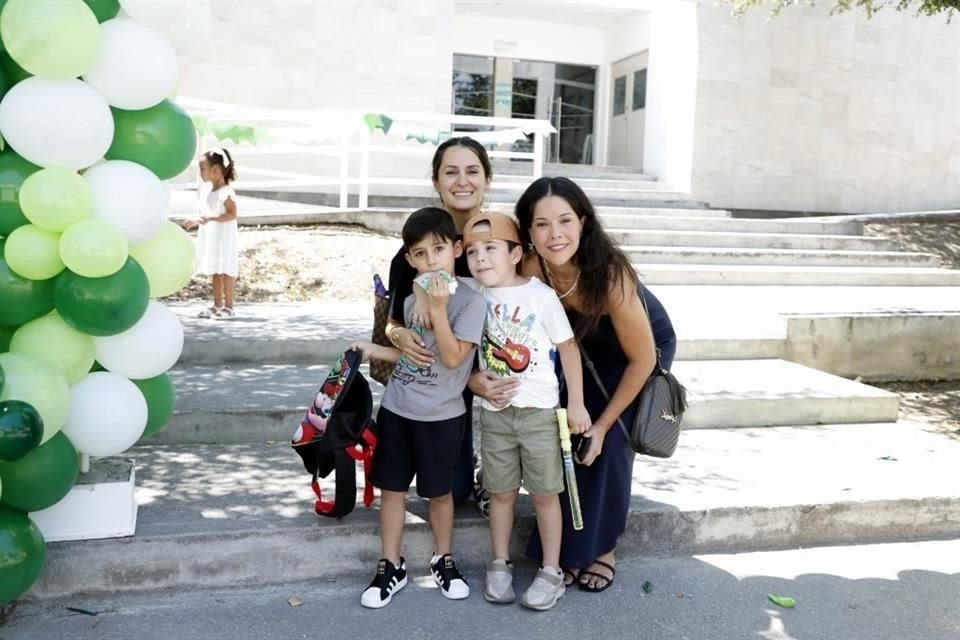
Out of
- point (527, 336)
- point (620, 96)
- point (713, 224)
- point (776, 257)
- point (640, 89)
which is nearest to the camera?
point (527, 336)

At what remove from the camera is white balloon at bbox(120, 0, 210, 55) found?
9.20 feet

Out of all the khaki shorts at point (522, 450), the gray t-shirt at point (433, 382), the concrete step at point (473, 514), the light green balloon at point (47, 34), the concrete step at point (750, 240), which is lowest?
the concrete step at point (473, 514)

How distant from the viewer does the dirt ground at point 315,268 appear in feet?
25.9

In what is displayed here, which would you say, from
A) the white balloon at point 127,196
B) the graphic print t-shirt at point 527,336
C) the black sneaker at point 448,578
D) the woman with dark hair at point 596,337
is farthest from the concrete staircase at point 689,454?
the white balloon at point 127,196

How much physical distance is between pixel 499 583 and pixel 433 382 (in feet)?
2.57

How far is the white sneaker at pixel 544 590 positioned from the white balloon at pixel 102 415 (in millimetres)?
1514

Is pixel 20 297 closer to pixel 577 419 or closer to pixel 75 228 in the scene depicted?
pixel 75 228

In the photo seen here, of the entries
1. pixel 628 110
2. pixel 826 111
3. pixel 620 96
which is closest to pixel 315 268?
pixel 628 110

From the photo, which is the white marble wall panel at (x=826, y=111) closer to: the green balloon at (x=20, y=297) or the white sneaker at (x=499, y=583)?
the white sneaker at (x=499, y=583)

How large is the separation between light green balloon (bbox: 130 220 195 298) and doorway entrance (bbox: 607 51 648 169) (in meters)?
13.0

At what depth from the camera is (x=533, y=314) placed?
3.00 metres

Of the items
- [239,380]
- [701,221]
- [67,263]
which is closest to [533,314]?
[67,263]

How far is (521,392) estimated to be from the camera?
303 cm

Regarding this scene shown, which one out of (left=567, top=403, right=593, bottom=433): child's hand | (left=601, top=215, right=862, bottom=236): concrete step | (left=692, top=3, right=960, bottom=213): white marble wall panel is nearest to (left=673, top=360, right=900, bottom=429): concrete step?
(left=567, top=403, right=593, bottom=433): child's hand
